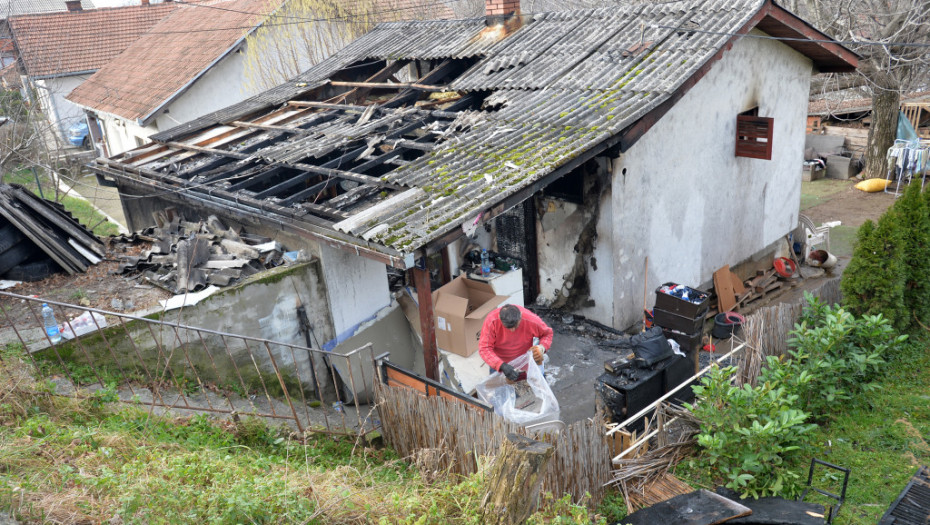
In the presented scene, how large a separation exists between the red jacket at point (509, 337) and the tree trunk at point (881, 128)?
48.6 feet

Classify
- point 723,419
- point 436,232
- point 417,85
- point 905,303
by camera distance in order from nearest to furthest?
point 723,419 → point 436,232 → point 905,303 → point 417,85

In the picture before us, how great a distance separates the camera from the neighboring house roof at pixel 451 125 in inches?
294

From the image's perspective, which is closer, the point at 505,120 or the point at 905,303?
the point at 905,303

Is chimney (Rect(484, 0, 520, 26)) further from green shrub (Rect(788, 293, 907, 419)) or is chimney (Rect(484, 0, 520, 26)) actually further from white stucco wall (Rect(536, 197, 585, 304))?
green shrub (Rect(788, 293, 907, 419))

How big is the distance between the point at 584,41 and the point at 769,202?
15.5ft

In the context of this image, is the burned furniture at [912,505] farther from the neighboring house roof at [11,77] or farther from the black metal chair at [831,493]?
the neighboring house roof at [11,77]

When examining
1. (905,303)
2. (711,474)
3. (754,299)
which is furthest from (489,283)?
(754,299)

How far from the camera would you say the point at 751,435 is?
201 inches

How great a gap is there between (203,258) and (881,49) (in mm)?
15992

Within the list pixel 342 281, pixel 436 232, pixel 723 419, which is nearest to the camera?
pixel 723 419

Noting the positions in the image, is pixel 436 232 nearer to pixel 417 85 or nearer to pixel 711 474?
pixel 711 474

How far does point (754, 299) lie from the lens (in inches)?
457

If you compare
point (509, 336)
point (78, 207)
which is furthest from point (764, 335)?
point (78, 207)

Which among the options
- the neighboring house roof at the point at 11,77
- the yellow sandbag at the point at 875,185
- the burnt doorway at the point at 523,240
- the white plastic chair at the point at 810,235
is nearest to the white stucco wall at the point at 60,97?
the neighboring house roof at the point at 11,77
